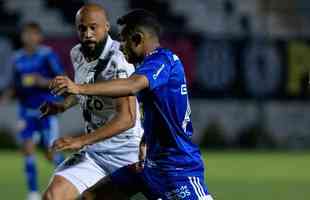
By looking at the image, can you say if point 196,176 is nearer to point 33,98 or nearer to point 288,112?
point 33,98

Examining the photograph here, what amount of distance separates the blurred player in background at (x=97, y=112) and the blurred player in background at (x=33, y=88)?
630cm

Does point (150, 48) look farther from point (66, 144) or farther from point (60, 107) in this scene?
point (60, 107)

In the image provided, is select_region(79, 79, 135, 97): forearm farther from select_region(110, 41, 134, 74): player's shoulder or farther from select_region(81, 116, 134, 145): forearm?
select_region(110, 41, 134, 74): player's shoulder

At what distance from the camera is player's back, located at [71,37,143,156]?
8680 mm

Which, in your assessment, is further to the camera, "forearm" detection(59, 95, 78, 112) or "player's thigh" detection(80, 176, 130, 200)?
"forearm" detection(59, 95, 78, 112)

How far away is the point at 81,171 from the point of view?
870 cm

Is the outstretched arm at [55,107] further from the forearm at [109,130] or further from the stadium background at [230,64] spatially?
the stadium background at [230,64]

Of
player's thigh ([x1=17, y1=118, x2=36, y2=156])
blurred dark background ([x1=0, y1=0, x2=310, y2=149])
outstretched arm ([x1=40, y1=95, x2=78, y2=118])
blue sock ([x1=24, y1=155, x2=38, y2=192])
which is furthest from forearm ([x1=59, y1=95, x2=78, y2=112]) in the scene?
blurred dark background ([x1=0, y1=0, x2=310, y2=149])

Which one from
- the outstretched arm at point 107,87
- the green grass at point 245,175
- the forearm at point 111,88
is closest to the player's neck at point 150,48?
the outstretched arm at point 107,87

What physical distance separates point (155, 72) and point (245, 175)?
10.6m

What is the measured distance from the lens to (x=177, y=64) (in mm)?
7641

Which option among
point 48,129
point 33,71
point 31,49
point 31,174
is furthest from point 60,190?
point 31,49

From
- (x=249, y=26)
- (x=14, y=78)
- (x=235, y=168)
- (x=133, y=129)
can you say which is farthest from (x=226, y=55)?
(x=133, y=129)

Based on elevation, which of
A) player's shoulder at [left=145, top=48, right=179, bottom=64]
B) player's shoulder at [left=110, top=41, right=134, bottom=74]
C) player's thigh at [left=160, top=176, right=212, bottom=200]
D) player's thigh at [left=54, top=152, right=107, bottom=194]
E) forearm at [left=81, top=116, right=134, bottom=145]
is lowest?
player's thigh at [left=54, top=152, right=107, bottom=194]
